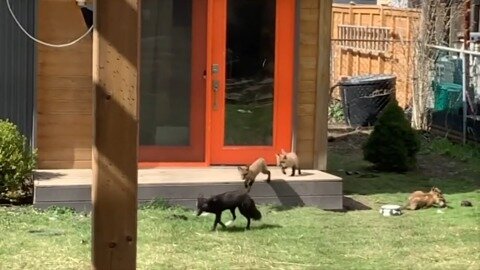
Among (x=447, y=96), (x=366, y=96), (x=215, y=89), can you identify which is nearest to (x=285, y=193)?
(x=215, y=89)

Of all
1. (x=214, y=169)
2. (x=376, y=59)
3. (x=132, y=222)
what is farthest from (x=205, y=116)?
(x=376, y=59)

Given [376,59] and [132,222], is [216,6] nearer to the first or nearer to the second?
[132,222]

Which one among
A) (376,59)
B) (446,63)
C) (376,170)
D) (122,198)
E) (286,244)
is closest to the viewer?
(122,198)

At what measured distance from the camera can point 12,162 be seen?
8922 mm

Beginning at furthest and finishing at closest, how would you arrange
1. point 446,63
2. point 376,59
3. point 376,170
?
point 376,59 → point 446,63 → point 376,170

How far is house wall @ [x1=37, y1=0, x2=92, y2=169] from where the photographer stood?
962 cm

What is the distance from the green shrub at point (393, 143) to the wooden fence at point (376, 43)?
4799 millimetres

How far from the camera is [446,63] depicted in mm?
16156

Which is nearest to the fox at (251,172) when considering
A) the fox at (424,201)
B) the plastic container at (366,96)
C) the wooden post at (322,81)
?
the wooden post at (322,81)

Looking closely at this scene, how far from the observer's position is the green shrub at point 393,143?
1221 cm

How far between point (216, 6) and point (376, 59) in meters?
9.55

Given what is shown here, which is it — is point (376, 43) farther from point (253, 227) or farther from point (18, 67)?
point (253, 227)

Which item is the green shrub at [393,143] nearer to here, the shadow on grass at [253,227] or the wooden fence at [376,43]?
the shadow on grass at [253,227]

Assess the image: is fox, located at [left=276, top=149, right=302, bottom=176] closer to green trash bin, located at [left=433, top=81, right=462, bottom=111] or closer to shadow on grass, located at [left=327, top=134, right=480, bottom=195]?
shadow on grass, located at [left=327, top=134, right=480, bottom=195]
